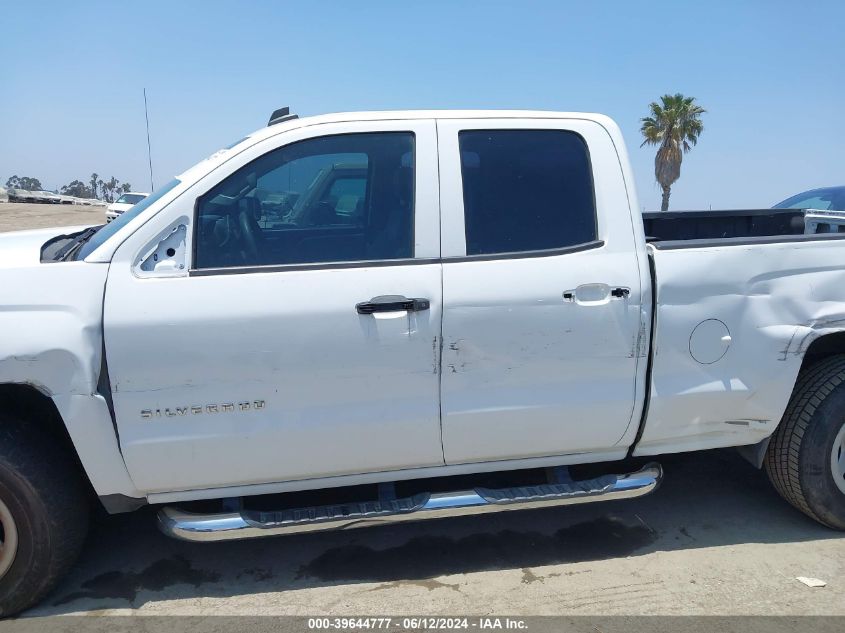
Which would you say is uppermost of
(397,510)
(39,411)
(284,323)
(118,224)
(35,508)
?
(118,224)

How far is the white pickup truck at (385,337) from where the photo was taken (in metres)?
2.60

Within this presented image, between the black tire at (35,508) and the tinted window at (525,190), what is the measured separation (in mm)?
1971

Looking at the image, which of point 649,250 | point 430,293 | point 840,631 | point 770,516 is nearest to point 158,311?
point 430,293

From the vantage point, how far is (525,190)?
2.99 meters

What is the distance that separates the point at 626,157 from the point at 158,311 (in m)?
2.20

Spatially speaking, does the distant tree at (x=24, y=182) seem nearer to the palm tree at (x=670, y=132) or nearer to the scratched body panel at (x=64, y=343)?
the palm tree at (x=670, y=132)

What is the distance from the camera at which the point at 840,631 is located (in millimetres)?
2607

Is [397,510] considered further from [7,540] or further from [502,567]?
[7,540]

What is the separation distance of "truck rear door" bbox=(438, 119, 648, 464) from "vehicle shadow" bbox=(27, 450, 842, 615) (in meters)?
0.58

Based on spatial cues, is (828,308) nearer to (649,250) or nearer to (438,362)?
(649,250)

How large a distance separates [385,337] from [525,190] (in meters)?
0.96

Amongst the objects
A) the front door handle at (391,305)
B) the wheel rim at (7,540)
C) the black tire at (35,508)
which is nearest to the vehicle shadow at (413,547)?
the black tire at (35,508)

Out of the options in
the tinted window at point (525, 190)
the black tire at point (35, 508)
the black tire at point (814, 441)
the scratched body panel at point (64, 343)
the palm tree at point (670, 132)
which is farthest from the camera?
the palm tree at point (670, 132)

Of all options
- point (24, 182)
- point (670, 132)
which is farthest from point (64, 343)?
point (24, 182)
